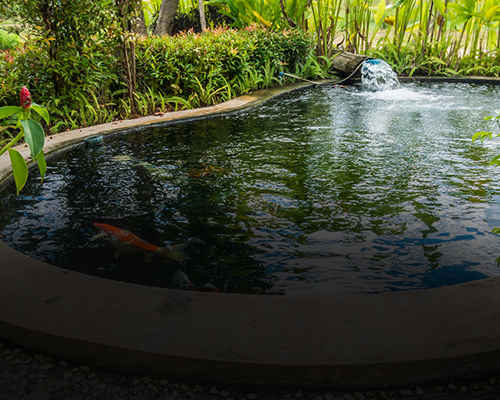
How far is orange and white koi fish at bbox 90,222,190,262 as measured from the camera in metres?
2.65

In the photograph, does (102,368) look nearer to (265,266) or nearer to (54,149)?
(265,266)

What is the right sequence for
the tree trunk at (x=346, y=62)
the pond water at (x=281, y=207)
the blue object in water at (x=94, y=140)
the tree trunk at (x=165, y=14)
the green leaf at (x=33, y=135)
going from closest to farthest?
1. the green leaf at (x=33, y=135)
2. the pond water at (x=281, y=207)
3. the blue object in water at (x=94, y=140)
4. the tree trunk at (x=346, y=62)
5. the tree trunk at (x=165, y=14)

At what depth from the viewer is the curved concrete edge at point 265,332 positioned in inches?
59.9

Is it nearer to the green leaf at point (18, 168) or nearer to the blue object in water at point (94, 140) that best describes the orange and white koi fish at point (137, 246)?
the green leaf at point (18, 168)

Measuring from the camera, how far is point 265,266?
8.23 feet

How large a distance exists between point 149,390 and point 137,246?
4.18ft

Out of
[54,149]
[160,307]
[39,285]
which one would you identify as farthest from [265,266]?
[54,149]

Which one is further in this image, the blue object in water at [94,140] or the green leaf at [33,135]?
the blue object in water at [94,140]

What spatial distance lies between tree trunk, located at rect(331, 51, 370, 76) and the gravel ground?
33.3 ft

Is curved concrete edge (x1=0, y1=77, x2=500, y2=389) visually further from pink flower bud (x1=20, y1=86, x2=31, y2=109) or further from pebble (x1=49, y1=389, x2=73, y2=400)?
pink flower bud (x1=20, y1=86, x2=31, y2=109)

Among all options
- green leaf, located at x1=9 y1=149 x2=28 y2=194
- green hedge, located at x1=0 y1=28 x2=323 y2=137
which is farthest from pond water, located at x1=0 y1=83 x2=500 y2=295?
green hedge, located at x1=0 y1=28 x2=323 y2=137

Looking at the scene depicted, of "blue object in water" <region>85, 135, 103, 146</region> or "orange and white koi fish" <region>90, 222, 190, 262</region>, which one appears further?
"blue object in water" <region>85, 135, 103, 146</region>

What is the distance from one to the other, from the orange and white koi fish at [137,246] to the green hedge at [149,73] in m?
3.73

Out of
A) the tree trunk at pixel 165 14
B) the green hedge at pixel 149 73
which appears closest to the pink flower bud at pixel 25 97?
the green hedge at pixel 149 73
